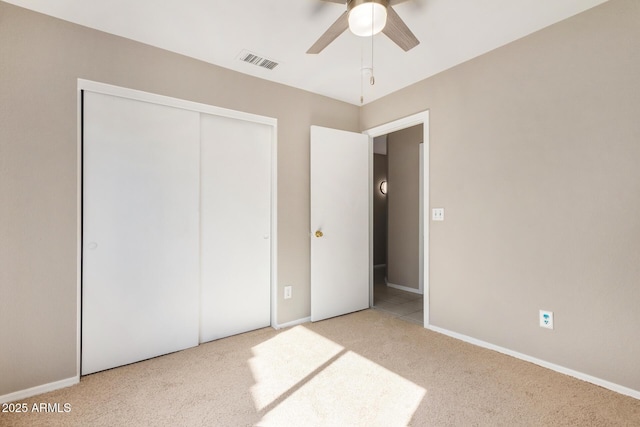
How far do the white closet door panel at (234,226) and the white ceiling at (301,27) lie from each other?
2.21 ft

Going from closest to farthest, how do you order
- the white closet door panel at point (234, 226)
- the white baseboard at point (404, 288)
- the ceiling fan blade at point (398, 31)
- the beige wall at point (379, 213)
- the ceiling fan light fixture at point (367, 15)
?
the ceiling fan light fixture at point (367, 15) → the ceiling fan blade at point (398, 31) → the white closet door panel at point (234, 226) → the white baseboard at point (404, 288) → the beige wall at point (379, 213)

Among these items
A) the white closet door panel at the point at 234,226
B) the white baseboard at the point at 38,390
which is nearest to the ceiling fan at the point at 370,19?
the white closet door panel at the point at 234,226

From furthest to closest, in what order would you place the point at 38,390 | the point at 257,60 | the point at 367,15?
the point at 257,60
the point at 38,390
the point at 367,15

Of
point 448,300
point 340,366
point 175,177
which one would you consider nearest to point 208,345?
point 340,366

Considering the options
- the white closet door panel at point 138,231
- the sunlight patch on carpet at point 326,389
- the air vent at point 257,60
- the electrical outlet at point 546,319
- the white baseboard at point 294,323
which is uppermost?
the air vent at point 257,60

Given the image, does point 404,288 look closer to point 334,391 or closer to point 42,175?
point 334,391

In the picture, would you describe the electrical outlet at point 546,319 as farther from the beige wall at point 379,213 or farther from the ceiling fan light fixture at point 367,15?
the beige wall at point 379,213

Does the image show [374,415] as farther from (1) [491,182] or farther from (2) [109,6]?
(2) [109,6]

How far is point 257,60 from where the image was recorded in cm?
264

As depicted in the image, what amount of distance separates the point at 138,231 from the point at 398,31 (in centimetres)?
234

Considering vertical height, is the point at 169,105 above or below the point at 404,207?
above

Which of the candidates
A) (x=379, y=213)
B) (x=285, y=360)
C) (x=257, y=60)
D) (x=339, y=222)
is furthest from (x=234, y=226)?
(x=379, y=213)

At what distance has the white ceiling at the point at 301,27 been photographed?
6.40 ft

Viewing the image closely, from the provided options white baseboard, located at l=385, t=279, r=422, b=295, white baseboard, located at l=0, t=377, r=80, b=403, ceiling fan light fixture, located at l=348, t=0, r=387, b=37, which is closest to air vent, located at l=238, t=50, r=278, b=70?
ceiling fan light fixture, located at l=348, t=0, r=387, b=37
